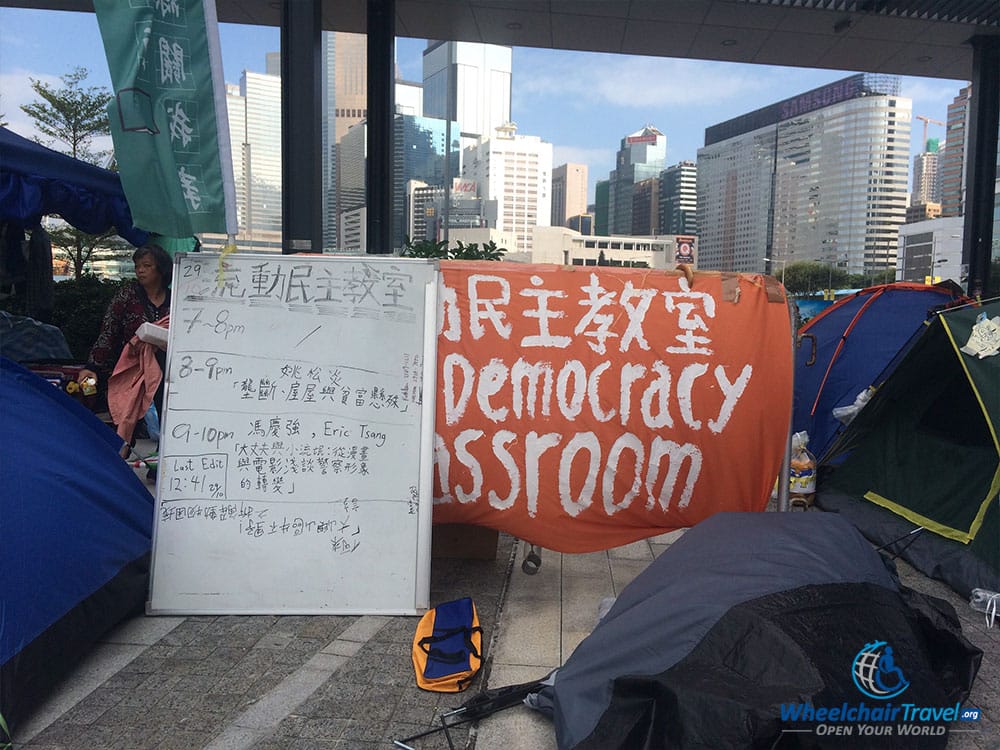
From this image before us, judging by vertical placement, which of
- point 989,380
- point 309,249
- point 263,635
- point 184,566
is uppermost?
point 309,249

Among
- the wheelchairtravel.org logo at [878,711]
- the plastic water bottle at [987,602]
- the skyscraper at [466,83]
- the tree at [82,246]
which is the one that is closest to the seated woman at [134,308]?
the wheelchairtravel.org logo at [878,711]

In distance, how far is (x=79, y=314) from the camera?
9133 mm

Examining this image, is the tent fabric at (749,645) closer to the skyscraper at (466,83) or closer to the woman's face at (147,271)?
the woman's face at (147,271)

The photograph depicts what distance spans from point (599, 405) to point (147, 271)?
3.45m

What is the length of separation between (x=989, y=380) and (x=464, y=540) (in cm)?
286

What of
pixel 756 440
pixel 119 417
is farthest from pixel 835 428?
pixel 119 417

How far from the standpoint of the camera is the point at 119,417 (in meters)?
4.22

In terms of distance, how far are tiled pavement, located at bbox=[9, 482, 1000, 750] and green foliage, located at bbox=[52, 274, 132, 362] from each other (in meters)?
7.27

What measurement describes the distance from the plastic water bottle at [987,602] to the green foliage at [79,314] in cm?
929

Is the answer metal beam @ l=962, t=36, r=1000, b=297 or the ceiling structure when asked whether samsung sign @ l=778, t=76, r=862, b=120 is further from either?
the ceiling structure

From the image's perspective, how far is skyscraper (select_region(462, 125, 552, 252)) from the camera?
27945 millimetres

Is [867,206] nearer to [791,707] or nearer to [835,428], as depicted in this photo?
[835,428]

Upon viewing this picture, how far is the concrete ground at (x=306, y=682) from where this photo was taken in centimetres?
235

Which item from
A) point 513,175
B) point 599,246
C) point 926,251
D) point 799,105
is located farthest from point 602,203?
→ point 799,105
